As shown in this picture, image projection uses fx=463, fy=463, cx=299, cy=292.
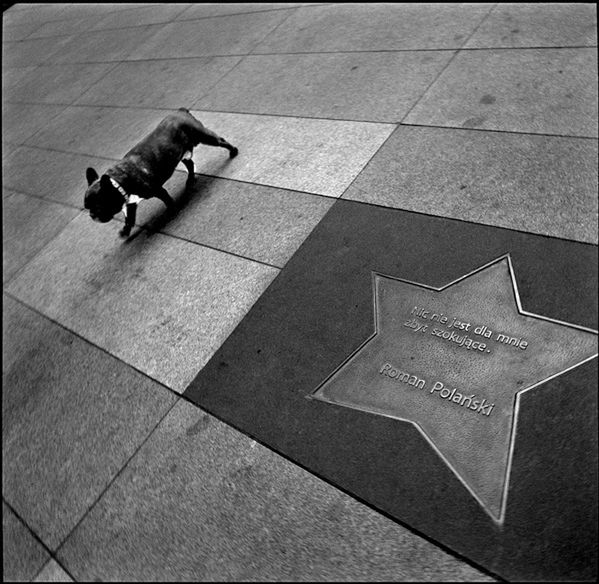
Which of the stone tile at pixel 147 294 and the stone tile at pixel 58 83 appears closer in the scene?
the stone tile at pixel 147 294

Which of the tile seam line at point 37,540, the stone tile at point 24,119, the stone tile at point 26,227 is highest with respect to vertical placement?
the stone tile at point 24,119

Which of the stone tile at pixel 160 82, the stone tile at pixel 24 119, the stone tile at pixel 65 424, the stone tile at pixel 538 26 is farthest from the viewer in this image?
the stone tile at pixel 24 119

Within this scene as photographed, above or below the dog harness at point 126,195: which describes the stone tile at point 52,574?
below

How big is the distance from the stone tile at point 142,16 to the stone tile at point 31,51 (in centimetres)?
112

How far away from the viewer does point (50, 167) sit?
7.20m

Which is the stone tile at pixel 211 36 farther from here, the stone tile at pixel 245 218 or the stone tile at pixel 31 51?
the stone tile at pixel 31 51

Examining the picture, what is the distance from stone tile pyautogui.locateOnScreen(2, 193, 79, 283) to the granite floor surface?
0.11ft

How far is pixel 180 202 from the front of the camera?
17.2 ft

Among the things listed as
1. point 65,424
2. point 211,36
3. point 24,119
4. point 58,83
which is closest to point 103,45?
point 58,83

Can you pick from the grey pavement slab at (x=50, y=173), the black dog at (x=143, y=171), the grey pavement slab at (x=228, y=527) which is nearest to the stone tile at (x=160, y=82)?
the grey pavement slab at (x=50, y=173)

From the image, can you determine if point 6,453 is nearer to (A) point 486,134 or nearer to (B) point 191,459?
(B) point 191,459

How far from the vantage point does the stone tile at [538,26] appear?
15.8 feet

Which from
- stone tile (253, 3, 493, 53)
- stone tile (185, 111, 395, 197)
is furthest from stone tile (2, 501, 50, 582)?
stone tile (253, 3, 493, 53)

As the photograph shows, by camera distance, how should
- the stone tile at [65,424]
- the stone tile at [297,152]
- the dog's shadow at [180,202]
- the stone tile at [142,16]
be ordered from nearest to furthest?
the stone tile at [65,424]
the stone tile at [297,152]
the dog's shadow at [180,202]
the stone tile at [142,16]
